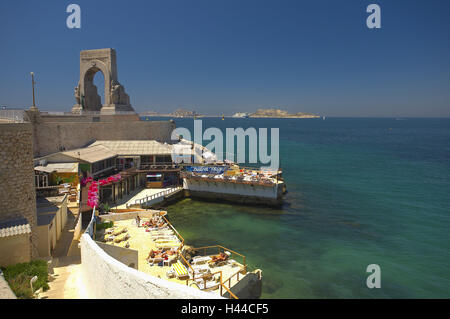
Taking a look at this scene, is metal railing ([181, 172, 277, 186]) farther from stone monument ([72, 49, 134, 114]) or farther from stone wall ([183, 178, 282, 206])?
stone monument ([72, 49, 134, 114])

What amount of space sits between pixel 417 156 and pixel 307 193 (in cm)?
4782

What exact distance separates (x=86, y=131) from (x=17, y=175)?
26556mm

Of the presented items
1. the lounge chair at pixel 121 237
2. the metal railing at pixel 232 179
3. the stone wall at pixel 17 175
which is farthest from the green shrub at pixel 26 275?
the metal railing at pixel 232 179

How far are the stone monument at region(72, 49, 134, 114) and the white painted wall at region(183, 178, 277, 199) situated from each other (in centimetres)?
1601

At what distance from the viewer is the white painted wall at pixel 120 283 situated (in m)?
6.86

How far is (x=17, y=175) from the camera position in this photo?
14.0m

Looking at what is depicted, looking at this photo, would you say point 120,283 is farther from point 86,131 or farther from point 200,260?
point 86,131

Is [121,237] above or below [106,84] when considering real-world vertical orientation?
below

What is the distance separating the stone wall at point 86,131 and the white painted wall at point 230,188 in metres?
10.4

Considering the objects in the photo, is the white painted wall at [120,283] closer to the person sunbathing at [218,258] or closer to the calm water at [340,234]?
the person sunbathing at [218,258]

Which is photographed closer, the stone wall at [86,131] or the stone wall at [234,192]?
the stone wall at [234,192]

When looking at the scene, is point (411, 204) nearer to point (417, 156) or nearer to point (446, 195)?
point (446, 195)

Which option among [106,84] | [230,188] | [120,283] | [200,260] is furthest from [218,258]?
[106,84]

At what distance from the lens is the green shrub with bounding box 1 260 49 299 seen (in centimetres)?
1102
